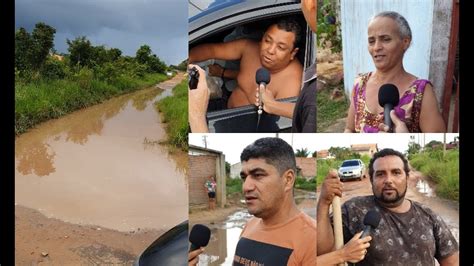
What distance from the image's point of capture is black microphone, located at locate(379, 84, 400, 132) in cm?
355

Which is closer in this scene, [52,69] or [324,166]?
[324,166]

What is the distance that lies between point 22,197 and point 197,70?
106 inches

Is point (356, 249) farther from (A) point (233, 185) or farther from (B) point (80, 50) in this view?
(B) point (80, 50)

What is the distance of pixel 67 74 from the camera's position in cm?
550

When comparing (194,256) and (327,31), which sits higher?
(327,31)

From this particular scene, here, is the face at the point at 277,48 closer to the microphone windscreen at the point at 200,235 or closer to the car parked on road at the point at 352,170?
the car parked on road at the point at 352,170

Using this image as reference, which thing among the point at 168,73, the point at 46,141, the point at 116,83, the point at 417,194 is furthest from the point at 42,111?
the point at 417,194

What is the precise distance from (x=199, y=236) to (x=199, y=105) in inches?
37.4

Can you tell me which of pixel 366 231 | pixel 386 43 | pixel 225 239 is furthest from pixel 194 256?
pixel 386 43

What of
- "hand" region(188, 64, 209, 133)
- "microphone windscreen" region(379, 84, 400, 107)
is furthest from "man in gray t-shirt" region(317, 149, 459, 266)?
"hand" region(188, 64, 209, 133)

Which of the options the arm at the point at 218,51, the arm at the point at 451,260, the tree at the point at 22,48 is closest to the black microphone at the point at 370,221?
the arm at the point at 451,260

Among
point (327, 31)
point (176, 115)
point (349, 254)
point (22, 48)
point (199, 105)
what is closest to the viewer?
point (349, 254)

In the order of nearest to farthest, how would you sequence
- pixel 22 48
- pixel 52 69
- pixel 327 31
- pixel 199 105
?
pixel 327 31, pixel 199 105, pixel 22 48, pixel 52 69

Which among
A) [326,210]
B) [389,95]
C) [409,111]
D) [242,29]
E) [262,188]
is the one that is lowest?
[326,210]
